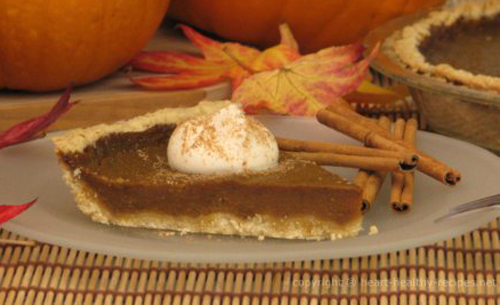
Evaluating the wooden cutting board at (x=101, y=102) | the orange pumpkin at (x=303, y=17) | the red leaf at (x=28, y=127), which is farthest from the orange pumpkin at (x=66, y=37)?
the red leaf at (x=28, y=127)

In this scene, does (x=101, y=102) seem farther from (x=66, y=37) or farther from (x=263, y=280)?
(x=263, y=280)

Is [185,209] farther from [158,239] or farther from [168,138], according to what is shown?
[168,138]

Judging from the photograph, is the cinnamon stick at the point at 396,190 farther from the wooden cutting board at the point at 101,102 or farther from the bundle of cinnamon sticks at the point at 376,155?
the wooden cutting board at the point at 101,102

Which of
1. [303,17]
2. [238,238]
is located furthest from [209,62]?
[238,238]

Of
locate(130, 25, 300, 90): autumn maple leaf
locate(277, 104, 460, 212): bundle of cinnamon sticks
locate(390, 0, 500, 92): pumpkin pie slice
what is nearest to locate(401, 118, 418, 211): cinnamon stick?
locate(277, 104, 460, 212): bundle of cinnamon sticks

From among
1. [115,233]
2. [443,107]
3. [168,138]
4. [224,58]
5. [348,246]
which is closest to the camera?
[348,246]

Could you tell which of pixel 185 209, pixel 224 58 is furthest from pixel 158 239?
pixel 224 58
